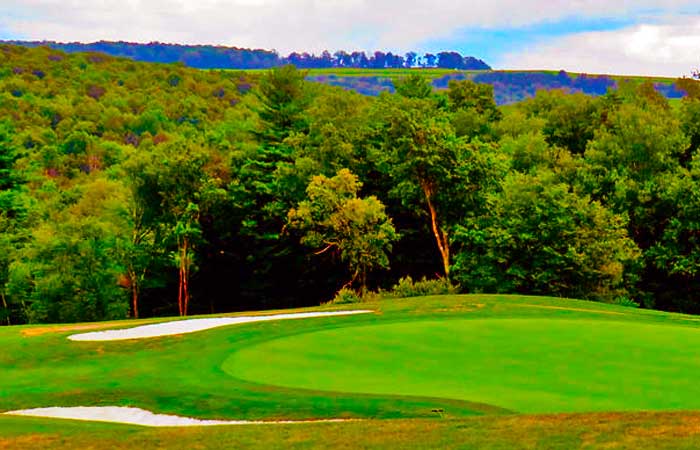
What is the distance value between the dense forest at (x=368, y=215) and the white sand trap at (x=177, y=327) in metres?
13.9

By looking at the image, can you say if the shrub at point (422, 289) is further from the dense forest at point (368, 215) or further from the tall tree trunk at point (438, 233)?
the tall tree trunk at point (438, 233)

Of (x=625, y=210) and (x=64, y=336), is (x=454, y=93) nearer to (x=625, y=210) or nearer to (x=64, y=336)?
(x=625, y=210)

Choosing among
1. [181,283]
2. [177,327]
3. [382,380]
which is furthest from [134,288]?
[382,380]

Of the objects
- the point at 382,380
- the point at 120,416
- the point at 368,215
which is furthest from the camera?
the point at 368,215

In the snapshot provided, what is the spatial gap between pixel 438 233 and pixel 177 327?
3175 cm

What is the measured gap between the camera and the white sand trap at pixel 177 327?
22203 mm

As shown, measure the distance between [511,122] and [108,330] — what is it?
213ft

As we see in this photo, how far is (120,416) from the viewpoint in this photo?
12883mm

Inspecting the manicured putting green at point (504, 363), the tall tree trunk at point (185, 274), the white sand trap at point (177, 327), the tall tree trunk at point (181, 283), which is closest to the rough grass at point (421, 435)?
the manicured putting green at point (504, 363)

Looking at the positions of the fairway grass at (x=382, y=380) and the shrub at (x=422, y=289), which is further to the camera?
the shrub at (x=422, y=289)

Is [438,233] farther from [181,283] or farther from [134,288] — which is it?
[134,288]

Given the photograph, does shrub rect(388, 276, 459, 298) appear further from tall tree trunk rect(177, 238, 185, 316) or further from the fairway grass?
tall tree trunk rect(177, 238, 185, 316)

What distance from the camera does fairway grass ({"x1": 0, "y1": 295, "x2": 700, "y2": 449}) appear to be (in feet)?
30.1

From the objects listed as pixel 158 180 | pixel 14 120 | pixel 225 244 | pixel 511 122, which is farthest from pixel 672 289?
pixel 14 120
